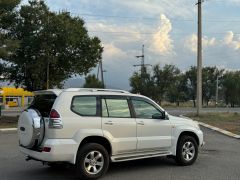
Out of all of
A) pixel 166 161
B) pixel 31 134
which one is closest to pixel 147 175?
pixel 166 161

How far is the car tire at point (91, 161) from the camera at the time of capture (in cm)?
880

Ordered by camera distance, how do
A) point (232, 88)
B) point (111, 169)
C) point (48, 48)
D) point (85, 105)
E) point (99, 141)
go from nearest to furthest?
point (85, 105) → point (99, 141) → point (111, 169) → point (48, 48) → point (232, 88)

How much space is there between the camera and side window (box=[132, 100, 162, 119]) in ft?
32.6

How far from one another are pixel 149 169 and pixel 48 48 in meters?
18.9

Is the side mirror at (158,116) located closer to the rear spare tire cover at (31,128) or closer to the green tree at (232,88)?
the rear spare tire cover at (31,128)

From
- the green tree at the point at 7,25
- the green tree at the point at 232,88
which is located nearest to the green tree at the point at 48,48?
the green tree at the point at 7,25

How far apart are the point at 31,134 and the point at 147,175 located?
2.54 metres

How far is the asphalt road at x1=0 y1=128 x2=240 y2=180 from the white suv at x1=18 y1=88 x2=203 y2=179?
1.16ft

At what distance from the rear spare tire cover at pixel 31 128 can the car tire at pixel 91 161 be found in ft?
2.82

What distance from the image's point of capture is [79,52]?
2914 cm

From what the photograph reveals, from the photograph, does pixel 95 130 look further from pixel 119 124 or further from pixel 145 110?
pixel 145 110

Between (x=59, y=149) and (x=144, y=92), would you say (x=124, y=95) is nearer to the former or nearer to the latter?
(x=59, y=149)

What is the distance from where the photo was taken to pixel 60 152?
8.53 metres

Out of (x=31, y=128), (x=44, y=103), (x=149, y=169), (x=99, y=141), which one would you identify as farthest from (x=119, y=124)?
(x=31, y=128)
